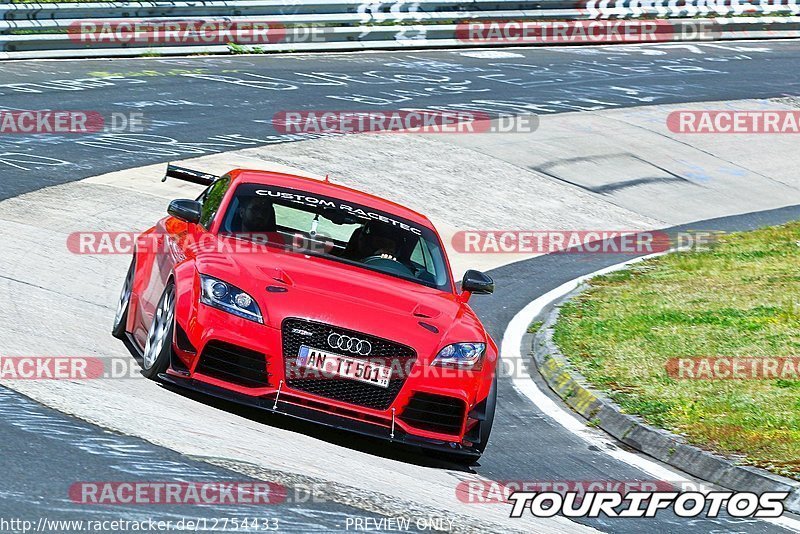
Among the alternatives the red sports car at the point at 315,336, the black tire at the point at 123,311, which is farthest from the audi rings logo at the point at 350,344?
the black tire at the point at 123,311

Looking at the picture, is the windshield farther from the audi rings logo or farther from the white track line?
the white track line

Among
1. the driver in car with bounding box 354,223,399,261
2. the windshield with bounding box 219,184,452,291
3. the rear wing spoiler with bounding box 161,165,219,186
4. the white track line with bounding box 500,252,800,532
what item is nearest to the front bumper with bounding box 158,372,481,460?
the windshield with bounding box 219,184,452,291

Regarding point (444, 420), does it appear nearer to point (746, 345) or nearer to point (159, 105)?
point (746, 345)

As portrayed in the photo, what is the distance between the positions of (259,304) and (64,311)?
2973 mm

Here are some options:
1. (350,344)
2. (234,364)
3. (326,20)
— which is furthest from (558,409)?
(326,20)

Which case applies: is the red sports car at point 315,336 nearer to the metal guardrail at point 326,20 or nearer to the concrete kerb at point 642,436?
the concrete kerb at point 642,436

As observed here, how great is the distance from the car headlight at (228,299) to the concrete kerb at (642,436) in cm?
308

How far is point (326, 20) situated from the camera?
26719mm

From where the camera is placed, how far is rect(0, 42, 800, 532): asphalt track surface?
6.68 meters

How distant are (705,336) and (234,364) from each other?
5670 mm

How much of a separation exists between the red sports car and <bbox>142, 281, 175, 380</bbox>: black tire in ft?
0.05

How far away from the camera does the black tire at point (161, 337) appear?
25.9 feet

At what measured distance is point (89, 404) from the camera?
296 inches

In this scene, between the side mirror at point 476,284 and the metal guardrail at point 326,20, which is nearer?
the side mirror at point 476,284
